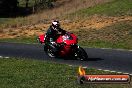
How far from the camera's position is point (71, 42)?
20.1m

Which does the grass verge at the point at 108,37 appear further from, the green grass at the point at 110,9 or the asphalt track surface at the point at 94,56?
the green grass at the point at 110,9

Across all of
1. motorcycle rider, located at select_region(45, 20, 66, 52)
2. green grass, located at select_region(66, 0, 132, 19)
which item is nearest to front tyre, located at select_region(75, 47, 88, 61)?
motorcycle rider, located at select_region(45, 20, 66, 52)

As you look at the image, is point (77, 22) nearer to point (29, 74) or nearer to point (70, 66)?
point (70, 66)

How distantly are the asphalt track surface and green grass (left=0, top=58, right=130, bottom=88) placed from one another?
1.42 m

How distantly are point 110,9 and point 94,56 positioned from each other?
74.2 ft

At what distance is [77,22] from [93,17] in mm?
2321

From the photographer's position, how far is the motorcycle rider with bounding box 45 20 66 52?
67.7 feet

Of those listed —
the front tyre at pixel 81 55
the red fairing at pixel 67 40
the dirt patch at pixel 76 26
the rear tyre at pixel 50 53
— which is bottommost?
the dirt patch at pixel 76 26

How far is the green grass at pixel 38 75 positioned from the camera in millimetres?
13297

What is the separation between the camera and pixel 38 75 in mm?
15070

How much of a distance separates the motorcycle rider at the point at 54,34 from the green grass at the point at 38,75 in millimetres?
2553
